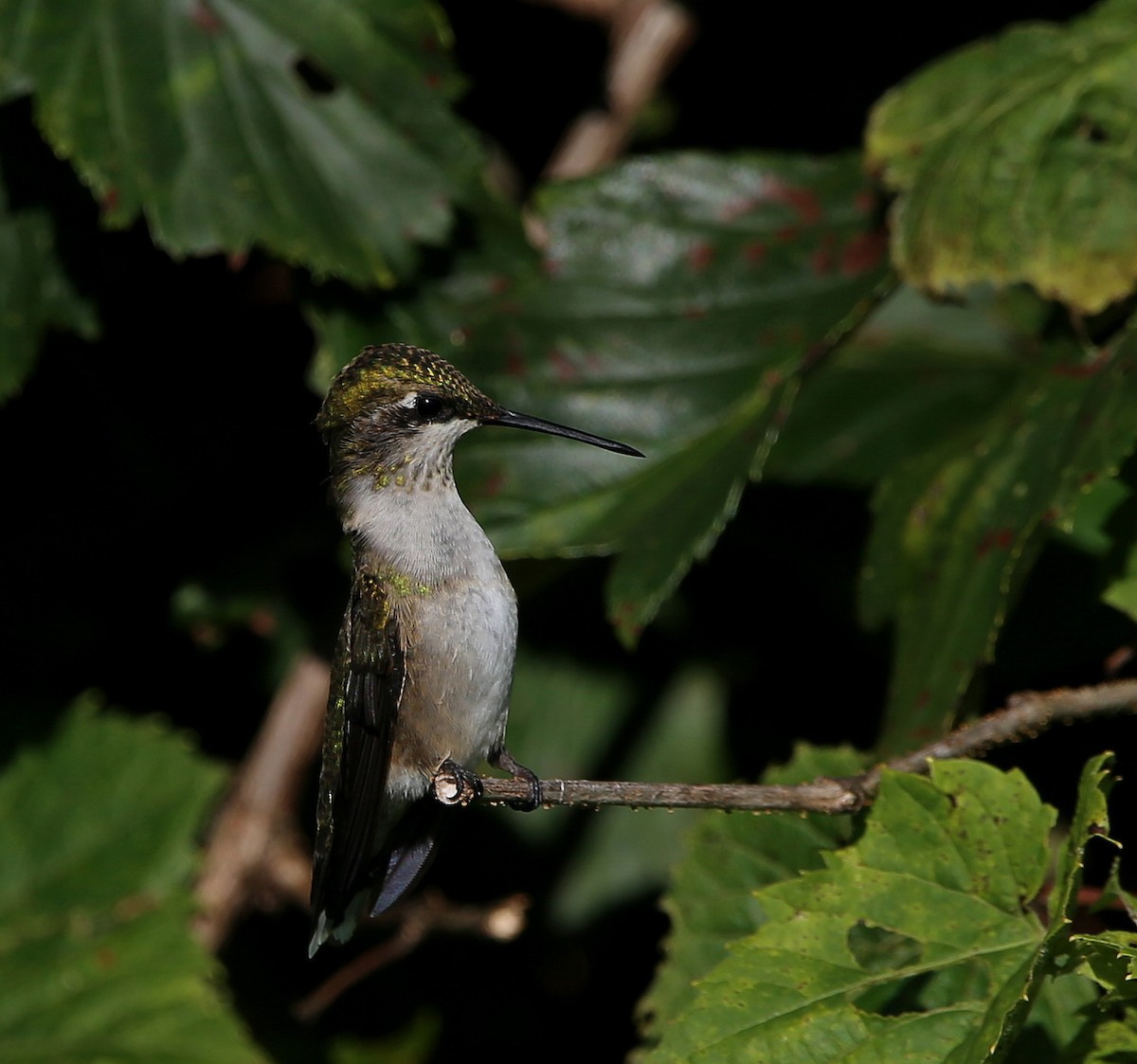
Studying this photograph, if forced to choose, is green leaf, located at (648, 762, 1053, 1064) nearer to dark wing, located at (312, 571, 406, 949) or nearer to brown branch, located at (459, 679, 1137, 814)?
brown branch, located at (459, 679, 1137, 814)

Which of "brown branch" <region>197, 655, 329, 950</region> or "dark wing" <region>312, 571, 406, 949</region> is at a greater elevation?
"dark wing" <region>312, 571, 406, 949</region>

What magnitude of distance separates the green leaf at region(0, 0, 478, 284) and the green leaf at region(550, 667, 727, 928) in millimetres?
1879

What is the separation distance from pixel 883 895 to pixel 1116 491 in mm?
1337

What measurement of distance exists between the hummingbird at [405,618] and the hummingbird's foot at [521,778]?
10mm

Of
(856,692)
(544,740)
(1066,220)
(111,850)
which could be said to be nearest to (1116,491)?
(1066,220)

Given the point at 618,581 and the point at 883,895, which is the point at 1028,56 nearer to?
the point at 618,581

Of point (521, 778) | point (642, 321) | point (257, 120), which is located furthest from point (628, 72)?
point (521, 778)

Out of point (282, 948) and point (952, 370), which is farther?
point (282, 948)

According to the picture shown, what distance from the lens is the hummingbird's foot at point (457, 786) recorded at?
310 cm

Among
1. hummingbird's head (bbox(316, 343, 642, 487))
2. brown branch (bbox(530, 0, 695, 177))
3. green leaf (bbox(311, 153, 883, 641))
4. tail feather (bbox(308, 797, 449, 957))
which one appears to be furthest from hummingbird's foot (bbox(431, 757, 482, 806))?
brown branch (bbox(530, 0, 695, 177))

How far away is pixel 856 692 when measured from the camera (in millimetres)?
5125

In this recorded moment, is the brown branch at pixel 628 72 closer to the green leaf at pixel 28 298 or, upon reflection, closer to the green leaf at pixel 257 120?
the green leaf at pixel 257 120

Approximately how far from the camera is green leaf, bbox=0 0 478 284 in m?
4.00

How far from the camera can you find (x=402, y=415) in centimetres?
359
